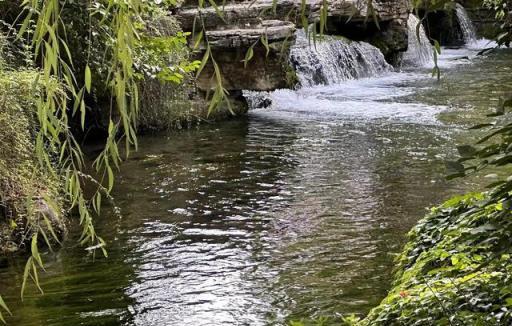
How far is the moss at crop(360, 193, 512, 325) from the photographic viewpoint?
10.2ft

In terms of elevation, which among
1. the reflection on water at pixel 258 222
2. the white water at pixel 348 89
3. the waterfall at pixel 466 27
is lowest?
the reflection on water at pixel 258 222

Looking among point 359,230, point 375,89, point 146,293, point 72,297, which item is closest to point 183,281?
point 146,293

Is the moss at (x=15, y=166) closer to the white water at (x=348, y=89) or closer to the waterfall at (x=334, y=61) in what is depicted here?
the white water at (x=348, y=89)

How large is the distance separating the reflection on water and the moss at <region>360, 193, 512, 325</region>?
104 cm

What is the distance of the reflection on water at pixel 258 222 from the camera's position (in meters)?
5.55

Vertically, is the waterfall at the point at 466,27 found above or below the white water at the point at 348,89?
above

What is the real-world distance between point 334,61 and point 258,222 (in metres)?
11.5

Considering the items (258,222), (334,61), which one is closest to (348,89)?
(334,61)

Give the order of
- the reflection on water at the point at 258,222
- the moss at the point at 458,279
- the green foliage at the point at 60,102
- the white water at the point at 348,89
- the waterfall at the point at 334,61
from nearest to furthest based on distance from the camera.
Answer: the green foliage at the point at 60,102
the moss at the point at 458,279
the reflection on water at the point at 258,222
the white water at the point at 348,89
the waterfall at the point at 334,61

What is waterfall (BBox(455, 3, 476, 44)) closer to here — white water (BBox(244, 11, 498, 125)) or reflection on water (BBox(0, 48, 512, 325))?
white water (BBox(244, 11, 498, 125))

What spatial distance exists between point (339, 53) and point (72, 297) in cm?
1410

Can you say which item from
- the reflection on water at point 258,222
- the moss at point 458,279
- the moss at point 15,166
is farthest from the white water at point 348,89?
the moss at point 458,279

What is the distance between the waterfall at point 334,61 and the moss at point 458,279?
1239 centimetres

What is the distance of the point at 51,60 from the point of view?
164cm
